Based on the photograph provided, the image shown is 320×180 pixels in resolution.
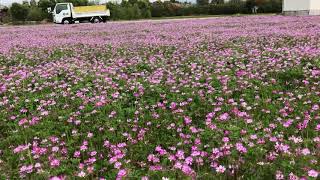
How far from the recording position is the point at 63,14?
53.4m

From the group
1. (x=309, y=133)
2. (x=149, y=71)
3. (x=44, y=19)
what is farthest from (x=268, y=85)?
(x=44, y=19)

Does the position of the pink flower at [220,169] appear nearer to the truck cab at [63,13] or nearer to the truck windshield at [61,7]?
the truck cab at [63,13]

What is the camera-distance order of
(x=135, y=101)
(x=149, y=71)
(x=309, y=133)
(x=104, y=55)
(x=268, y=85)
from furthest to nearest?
(x=104, y=55), (x=149, y=71), (x=268, y=85), (x=135, y=101), (x=309, y=133)

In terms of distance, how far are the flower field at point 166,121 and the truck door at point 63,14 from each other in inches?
1746

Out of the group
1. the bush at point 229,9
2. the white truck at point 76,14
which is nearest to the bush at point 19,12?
the white truck at point 76,14

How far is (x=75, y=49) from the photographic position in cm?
1636

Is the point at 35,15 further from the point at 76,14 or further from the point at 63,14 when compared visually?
the point at 76,14

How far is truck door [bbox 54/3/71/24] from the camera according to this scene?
53.4 meters

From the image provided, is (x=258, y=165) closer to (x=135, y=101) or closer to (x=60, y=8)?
(x=135, y=101)

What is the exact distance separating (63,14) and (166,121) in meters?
49.5

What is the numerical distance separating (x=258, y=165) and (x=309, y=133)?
1339 mm

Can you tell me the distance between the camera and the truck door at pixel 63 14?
53375 mm

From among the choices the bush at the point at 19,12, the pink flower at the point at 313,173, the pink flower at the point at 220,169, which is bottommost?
the pink flower at the point at 220,169

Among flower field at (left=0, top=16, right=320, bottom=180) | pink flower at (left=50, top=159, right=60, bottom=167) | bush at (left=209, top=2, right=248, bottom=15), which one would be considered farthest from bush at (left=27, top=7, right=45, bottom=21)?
pink flower at (left=50, top=159, right=60, bottom=167)
